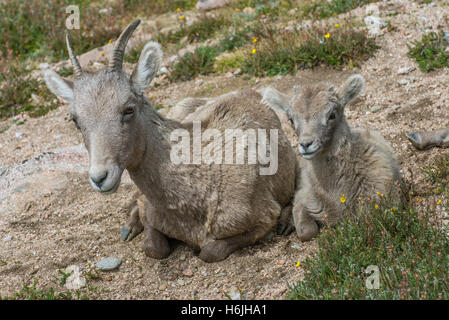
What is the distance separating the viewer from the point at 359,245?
5789 mm

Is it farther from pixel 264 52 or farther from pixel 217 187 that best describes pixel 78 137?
pixel 217 187

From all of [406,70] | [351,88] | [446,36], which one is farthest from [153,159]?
[446,36]

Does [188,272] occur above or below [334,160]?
below

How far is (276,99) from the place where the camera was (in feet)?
22.8

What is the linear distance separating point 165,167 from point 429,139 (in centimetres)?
395

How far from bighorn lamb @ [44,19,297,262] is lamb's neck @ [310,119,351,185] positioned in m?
0.69

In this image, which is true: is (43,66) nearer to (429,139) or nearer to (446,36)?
(446,36)

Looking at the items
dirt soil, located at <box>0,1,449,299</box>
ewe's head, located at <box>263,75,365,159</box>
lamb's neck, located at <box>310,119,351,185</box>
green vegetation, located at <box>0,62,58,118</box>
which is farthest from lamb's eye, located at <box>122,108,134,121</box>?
green vegetation, located at <box>0,62,58,118</box>

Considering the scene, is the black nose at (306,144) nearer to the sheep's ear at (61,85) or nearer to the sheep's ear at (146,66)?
the sheep's ear at (146,66)

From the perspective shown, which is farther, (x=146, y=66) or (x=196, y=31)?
(x=196, y=31)

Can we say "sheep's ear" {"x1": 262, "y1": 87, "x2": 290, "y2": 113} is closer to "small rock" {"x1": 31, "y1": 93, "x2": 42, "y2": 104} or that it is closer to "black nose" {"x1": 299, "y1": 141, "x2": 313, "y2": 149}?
"black nose" {"x1": 299, "y1": 141, "x2": 313, "y2": 149}

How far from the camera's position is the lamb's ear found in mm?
6617

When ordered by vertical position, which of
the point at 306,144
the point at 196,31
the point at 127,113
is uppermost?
the point at 127,113

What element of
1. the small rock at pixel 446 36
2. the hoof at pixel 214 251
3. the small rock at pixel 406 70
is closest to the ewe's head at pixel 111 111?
the hoof at pixel 214 251
